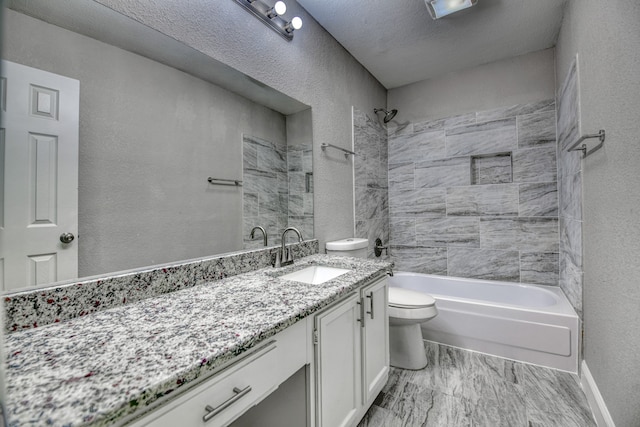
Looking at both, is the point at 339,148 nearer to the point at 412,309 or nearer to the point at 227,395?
the point at 412,309

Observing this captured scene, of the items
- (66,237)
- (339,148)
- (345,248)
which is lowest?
(345,248)

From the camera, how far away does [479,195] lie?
2840mm

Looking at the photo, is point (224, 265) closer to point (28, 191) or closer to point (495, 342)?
point (28, 191)

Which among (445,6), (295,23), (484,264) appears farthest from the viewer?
(484,264)

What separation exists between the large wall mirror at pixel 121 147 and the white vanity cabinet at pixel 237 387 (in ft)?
2.03

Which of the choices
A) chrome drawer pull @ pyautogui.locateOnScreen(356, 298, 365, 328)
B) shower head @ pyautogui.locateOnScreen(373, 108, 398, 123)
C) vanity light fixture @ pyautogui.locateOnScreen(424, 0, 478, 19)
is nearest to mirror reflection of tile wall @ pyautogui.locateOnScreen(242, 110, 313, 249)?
chrome drawer pull @ pyautogui.locateOnScreen(356, 298, 365, 328)

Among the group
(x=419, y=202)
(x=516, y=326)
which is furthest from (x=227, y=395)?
(x=419, y=202)

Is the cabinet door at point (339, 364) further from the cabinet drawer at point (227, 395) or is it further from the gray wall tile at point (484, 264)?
the gray wall tile at point (484, 264)

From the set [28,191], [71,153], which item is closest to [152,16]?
[71,153]

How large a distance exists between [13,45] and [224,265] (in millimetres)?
1015

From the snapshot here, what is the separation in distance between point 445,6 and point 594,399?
2.55m

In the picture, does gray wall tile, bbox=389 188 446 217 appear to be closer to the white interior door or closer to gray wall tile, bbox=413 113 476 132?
gray wall tile, bbox=413 113 476 132

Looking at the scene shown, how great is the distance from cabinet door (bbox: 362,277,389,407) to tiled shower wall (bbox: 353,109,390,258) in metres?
1.08

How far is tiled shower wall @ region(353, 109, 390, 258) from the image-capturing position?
2.65 meters
